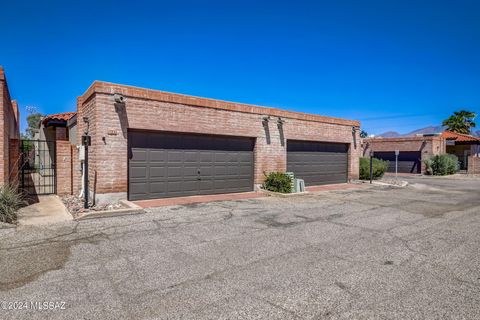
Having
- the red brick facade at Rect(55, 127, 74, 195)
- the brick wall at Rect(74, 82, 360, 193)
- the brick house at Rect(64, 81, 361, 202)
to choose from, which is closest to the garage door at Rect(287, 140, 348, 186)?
the brick house at Rect(64, 81, 361, 202)

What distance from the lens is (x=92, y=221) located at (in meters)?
7.53

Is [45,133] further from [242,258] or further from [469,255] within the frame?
[469,255]

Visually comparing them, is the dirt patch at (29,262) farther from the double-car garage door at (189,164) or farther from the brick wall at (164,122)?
the double-car garage door at (189,164)

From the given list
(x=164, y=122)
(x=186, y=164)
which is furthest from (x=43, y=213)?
(x=186, y=164)

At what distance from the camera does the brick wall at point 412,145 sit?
29234 mm

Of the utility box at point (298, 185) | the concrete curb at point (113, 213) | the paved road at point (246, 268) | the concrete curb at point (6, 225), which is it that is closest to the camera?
the paved road at point (246, 268)

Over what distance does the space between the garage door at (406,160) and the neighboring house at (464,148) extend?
447cm

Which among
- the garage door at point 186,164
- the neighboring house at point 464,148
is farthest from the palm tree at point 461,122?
the garage door at point 186,164

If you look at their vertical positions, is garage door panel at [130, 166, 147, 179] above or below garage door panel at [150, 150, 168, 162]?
below

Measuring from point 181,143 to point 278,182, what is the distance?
14.4ft

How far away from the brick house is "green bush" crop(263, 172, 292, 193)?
14.6 inches

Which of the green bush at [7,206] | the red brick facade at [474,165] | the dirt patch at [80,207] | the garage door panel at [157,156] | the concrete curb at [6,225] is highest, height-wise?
the garage door panel at [157,156]

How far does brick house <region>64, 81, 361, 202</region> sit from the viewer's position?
9703 millimetres

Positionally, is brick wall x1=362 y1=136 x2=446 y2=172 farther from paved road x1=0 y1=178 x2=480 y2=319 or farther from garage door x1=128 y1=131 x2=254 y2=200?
paved road x1=0 y1=178 x2=480 y2=319
